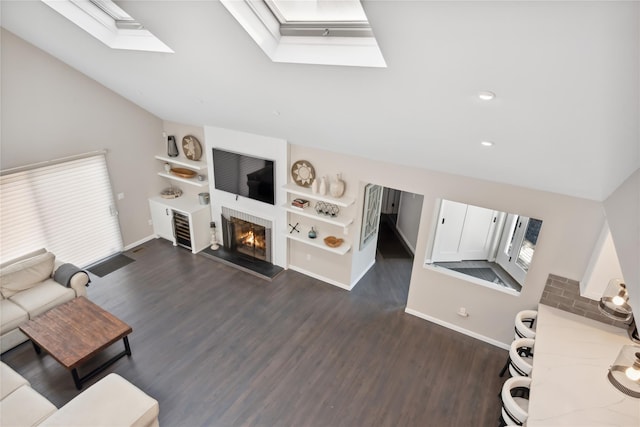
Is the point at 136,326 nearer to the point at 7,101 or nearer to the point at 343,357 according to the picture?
the point at 343,357

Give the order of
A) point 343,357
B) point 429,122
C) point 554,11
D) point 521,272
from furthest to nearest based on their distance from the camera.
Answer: point 521,272 < point 343,357 < point 429,122 < point 554,11

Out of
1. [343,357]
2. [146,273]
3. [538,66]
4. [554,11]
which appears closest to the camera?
[554,11]

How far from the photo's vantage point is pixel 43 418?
10.8 ft

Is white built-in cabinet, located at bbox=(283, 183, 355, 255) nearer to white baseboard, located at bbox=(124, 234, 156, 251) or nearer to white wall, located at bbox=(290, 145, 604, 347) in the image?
white wall, located at bbox=(290, 145, 604, 347)

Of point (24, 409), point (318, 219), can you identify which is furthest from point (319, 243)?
point (24, 409)

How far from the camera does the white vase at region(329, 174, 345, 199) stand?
531cm

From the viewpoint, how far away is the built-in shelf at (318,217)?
17.9ft

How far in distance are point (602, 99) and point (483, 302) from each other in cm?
363

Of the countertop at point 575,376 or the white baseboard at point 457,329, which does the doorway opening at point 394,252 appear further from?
the countertop at point 575,376

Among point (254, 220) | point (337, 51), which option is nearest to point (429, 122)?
point (337, 51)

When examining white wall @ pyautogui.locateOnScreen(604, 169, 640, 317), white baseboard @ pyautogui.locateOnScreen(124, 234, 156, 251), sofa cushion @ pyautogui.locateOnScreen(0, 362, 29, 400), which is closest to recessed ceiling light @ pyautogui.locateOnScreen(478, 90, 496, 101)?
white wall @ pyautogui.locateOnScreen(604, 169, 640, 317)

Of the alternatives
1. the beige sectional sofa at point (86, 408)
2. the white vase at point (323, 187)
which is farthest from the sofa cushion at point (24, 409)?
the white vase at point (323, 187)

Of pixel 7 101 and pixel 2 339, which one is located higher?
pixel 7 101

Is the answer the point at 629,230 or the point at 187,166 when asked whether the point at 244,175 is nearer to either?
the point at 187,166
